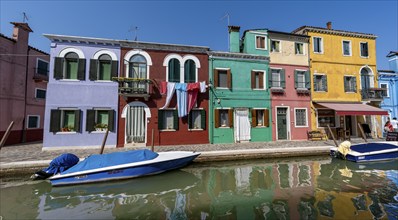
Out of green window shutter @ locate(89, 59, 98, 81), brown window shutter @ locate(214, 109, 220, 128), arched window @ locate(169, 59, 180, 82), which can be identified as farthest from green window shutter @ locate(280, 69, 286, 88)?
green window shutter @ locate(89, 59, 98, 81)

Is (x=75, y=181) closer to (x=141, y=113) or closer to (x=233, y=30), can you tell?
(x=141, y=113)

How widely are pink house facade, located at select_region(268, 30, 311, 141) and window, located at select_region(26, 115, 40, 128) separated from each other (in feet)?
69.8

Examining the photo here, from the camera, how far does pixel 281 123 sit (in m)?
16.3

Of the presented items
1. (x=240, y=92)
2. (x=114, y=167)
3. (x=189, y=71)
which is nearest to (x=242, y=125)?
(x=240, y=92)

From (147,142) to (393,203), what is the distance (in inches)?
492

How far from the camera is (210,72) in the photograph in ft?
49.8

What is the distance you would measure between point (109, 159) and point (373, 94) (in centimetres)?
2229

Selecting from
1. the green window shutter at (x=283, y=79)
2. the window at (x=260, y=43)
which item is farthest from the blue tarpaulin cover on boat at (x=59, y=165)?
the green window shutter at (x=283, y=79)

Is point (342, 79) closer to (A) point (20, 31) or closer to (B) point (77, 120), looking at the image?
(B) point (77, 120)

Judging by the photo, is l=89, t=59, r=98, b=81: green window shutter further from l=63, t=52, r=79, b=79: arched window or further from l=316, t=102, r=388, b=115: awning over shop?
l=316, t=102, r=388, b=115: awning over shop

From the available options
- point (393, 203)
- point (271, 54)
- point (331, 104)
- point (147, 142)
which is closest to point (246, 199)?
point (393, 203)

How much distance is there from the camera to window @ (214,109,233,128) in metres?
15.0

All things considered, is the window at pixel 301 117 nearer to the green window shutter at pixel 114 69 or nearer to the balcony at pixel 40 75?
the green window shutter at pixel 114 69

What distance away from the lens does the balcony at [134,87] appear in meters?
12.9
